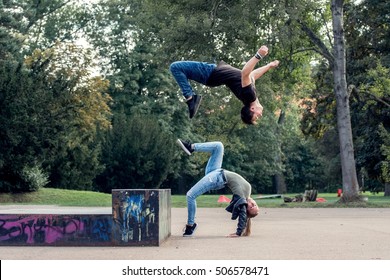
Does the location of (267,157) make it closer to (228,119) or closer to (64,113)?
(228,119)

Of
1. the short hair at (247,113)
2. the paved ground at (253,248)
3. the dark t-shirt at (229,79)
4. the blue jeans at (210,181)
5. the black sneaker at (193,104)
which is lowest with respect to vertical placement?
the paved ground at (253,248)

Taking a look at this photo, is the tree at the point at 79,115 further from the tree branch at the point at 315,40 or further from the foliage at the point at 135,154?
the tree branch at the point at 315,40

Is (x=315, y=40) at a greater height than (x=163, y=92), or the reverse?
(x=163, y=92)

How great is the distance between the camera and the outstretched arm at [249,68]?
11.3 meters

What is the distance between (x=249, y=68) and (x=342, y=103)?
78.9ft

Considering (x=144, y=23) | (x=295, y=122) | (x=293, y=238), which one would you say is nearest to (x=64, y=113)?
(x=144, y=23)

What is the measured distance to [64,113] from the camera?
133 feet

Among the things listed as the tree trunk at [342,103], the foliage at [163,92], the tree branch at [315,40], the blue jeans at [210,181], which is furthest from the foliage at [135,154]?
the blue jeans at [210,181]

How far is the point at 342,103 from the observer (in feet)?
113

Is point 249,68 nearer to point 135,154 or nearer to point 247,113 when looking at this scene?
point 247,113

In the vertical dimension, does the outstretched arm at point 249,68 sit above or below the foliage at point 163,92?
below

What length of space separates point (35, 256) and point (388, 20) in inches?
1489

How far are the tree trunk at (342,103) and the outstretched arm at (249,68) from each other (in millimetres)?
23741

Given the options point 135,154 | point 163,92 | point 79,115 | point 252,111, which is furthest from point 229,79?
point 163,92
